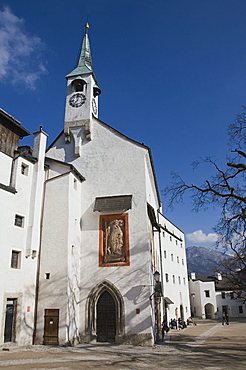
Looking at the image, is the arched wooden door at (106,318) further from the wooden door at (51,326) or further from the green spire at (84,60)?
the green spire at (84,60)

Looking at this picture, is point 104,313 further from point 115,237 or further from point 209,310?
point 209,310

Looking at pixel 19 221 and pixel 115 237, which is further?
pixel 115 237

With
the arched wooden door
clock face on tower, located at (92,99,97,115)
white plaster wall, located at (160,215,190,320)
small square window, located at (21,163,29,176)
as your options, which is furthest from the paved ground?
white plaster wall, located at (160,215,190,320)

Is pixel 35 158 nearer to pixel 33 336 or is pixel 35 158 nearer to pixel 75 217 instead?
pixel 75 217

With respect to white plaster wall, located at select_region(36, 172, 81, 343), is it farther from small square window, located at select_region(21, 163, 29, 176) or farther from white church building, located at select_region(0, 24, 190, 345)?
small square window, located at select_region(21, 163, 29, 176)

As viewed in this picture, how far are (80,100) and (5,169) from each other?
11222mm

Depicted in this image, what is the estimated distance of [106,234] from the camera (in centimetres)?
2392

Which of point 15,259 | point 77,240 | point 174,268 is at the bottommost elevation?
point 15,259

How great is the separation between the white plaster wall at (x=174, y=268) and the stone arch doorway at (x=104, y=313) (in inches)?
729

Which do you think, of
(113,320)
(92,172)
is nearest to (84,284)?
(113,320)

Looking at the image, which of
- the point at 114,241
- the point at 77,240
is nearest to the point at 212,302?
the point at 114,241

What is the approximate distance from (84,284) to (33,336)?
482 centimetres

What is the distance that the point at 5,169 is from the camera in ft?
68.1

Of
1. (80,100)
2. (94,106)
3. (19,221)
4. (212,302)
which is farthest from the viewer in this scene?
(212,302)
